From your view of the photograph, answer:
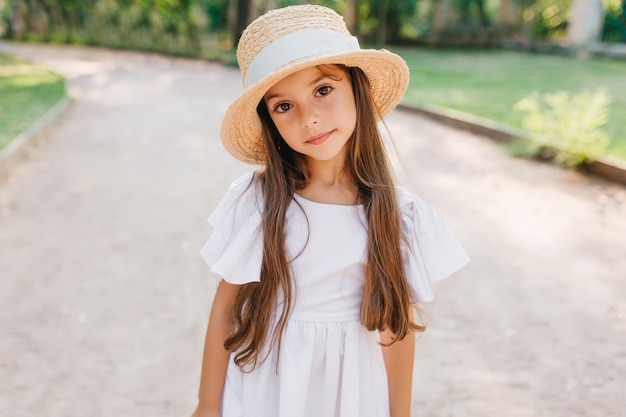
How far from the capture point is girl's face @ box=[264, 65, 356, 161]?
150 centimetres

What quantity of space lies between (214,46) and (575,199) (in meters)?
18.9

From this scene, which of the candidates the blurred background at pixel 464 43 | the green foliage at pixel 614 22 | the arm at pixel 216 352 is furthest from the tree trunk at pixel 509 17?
the arm at pixel 216 352

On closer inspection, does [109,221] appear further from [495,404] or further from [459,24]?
[459,24]

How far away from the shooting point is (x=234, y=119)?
1610 millimetres

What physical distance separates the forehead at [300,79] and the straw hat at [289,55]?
0.04 meters

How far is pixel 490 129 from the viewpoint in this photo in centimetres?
733

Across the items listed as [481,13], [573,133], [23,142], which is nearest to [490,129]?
[573,133]

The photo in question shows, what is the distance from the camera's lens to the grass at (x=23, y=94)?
24.2 feet

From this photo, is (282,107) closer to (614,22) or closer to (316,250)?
(316,250)

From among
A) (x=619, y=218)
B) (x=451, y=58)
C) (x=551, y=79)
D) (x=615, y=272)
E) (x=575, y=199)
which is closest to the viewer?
(x=615, y=272)

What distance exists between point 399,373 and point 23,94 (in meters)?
9.87

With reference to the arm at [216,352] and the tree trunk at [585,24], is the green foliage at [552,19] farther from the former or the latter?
the arm at [216,352]

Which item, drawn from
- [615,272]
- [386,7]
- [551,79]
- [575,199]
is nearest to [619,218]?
[575,199]

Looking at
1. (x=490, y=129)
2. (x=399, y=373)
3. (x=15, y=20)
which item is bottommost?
(x=15, y=20)
